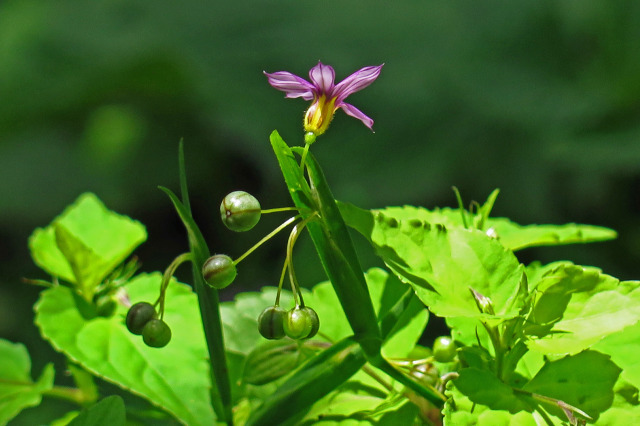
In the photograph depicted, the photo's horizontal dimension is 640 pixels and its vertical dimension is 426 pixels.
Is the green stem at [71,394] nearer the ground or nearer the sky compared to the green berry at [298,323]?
nearer the ground

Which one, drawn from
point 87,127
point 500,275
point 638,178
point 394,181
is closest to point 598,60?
point 638,178

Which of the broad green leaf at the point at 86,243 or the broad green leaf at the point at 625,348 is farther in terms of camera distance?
the broad green leaf at the point at 86,243

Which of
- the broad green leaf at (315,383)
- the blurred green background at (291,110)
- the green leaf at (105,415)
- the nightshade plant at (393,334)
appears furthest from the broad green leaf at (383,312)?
the blurred green background at (291,110)

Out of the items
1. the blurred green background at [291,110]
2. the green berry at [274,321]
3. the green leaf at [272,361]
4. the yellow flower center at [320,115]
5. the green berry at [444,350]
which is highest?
the yellow flower center at [320,115]

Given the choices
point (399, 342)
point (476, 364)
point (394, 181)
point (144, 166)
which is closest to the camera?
point (476, 364)

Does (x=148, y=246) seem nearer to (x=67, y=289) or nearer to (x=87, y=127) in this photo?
(x=87, y=127)

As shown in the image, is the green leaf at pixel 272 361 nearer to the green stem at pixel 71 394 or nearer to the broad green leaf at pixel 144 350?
the broad green leaf at pixel 144 350

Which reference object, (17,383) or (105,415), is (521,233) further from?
(17,383)
